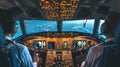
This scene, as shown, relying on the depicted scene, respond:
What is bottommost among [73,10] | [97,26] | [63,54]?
[63,54]

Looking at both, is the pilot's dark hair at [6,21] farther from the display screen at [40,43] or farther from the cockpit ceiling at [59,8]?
the display screen at [40,43]

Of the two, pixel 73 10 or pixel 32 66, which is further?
pixel 73 10

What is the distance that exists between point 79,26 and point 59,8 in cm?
168

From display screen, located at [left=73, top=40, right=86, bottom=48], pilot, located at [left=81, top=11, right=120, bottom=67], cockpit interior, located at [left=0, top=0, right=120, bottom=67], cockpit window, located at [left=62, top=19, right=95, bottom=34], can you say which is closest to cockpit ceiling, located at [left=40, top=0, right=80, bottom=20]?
cockpit interior, located at [left=0, top=0, right=120, bottom=67]

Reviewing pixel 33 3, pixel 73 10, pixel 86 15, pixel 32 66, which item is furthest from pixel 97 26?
pixel 32 66

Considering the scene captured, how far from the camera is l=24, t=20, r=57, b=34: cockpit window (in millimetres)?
7414

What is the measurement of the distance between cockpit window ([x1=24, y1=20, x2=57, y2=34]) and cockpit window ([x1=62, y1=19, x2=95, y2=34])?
10.3 inches

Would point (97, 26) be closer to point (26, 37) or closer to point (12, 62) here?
point (26, 37)

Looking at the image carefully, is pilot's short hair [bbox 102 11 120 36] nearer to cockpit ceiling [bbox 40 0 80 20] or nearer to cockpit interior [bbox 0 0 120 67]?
cockpit ceiling [bbox 40 0 80 20]

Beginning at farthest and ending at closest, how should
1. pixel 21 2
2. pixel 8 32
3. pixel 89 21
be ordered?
pixel 89 21, pixel 21 2, pixel 8 32

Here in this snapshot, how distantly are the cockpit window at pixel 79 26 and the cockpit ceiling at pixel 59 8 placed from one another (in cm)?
38

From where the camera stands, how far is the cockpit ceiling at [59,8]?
5.54 metres

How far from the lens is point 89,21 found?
7.21m

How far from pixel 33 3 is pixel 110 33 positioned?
9.52 feet
